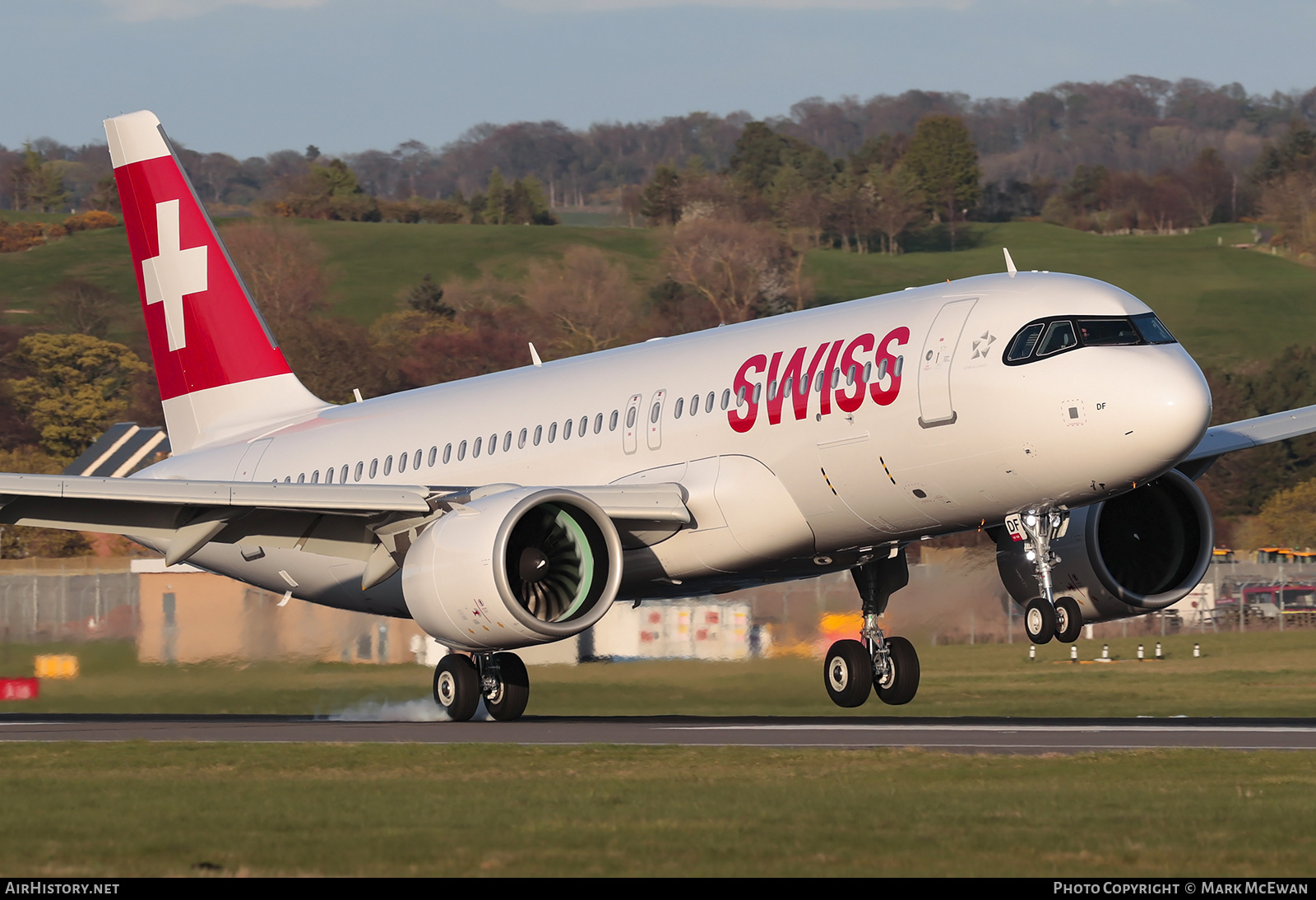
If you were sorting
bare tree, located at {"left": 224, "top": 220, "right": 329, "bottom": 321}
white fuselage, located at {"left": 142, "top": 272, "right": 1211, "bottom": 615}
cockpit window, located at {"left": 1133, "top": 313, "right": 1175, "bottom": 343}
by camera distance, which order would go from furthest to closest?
bare tree, located at {"left": 224, "top": 220, "right": 329, "bottom": 321} < cockpit window, located at {"left": 1133, "top": 313, "right": 1175, "bottom": 343} < white fuselage, located at {"left": 142, "top": 272, "right": 1211, "bottom": 615}

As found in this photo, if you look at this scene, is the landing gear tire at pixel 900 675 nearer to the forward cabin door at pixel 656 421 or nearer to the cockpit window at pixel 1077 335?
the forward cabin door at pixel 656 421

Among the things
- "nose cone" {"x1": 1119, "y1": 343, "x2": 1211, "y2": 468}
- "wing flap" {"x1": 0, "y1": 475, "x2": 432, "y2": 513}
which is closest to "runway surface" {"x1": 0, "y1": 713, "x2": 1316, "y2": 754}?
"wing flap" {"x1": 0, "y1": 475, "x2": 432, "y2": 513}

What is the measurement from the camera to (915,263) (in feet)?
587

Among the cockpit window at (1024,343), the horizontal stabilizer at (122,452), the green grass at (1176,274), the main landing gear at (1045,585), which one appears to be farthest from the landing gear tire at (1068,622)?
the green grass at (1176,274)

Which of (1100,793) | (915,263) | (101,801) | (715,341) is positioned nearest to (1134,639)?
(715,341)

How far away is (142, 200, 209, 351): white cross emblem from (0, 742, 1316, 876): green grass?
15956 millimetres

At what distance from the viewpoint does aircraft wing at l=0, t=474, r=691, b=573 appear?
85.5ft

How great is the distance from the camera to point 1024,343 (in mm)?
23453

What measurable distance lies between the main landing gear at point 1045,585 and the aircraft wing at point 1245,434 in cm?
502

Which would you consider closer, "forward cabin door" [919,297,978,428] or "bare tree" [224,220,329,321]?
"forward cabin door" [919,297,978,428]

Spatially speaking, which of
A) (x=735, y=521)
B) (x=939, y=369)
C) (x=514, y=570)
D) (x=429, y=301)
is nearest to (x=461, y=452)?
(x=514, y=570)

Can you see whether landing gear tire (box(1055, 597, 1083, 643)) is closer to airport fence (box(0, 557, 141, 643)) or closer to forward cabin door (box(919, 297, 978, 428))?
forward cabin door (box(919, 297, 978, 428))

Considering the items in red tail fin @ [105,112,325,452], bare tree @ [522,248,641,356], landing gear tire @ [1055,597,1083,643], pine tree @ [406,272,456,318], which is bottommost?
landing gear tire @ [1055,597,1083,643]
